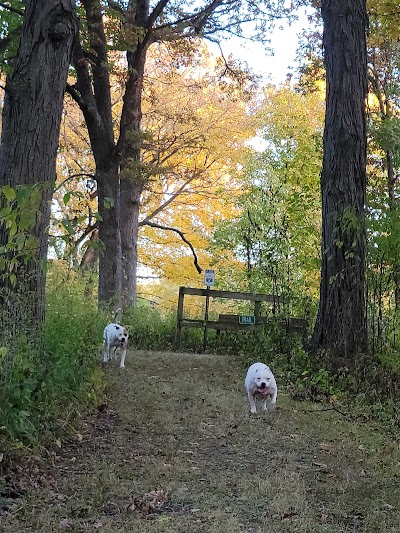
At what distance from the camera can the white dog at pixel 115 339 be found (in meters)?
9.35

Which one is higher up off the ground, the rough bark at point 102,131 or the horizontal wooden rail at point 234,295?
the rough bark at point 102,131

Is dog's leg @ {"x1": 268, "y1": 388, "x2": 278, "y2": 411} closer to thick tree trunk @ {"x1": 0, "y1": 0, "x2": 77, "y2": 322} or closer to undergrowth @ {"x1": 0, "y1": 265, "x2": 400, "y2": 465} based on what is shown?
undergrowth @ {"x1": 0, "y1": 265, "x2": 400, "y2": 465}

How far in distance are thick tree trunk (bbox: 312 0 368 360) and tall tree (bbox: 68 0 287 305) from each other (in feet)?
13.7

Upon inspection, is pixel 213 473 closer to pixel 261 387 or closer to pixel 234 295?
pixel 261 387

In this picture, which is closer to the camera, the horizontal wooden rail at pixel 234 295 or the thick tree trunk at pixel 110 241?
the thick tree trunk at pixel 110 241

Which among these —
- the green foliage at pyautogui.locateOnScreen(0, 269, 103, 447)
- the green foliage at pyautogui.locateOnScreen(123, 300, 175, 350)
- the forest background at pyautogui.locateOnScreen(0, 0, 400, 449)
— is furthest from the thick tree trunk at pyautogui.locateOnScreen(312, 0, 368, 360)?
the green foliage at pyautogui.locateOnScreen(123, 300, 175, 350)

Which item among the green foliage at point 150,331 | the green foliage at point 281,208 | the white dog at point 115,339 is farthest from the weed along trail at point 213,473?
the green foliage at point 150,331

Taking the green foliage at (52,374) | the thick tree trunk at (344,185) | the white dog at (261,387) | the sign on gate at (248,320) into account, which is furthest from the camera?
the sign on gate at (248,320)

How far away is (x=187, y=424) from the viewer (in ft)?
19.7

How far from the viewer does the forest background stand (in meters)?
4.92

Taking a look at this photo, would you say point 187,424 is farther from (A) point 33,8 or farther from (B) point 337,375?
(A) point 33,8

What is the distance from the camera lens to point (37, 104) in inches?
231

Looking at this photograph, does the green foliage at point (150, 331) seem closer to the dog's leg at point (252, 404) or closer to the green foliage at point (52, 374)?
the green foliage at point (52, 374)

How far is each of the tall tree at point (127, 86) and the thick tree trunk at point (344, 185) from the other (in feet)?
13.7
